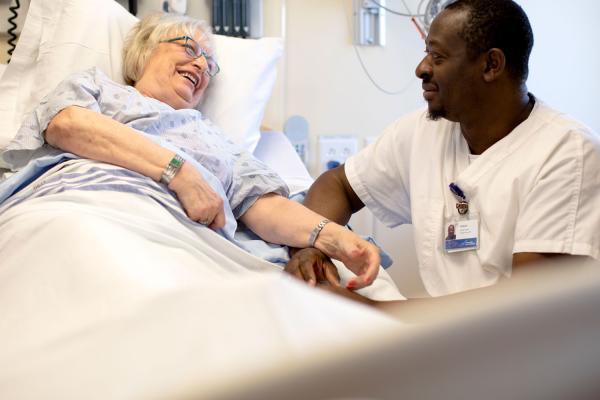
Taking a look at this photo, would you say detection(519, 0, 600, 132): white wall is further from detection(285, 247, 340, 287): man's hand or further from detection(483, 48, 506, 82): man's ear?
detection(285, 247, 340, 287): man's hand

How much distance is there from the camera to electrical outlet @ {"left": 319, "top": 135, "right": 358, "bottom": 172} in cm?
257

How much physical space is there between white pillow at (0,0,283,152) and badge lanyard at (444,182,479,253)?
0.79 m

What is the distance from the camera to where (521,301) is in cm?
30

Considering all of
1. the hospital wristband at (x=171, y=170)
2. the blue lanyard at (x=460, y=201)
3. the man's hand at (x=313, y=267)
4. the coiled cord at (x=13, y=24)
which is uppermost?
the coiled cord at (x=13, y=24)

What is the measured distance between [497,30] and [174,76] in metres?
0.87

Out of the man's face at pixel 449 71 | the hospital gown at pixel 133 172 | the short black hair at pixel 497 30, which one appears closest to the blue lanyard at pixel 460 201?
the man's face at pixel 449 71

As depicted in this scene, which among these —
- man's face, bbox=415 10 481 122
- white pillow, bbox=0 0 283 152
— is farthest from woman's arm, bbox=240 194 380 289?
white pillow, bbox=0 0 283 152

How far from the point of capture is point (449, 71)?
4.96 feet

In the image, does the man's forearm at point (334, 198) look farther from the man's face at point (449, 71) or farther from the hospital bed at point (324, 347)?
the hospital bed at point (324, 347)

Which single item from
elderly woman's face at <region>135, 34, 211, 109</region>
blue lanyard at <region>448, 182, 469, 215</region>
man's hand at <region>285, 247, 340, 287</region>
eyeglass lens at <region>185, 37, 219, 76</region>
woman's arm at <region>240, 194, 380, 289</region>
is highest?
eyeglass lens at <region>185, 37, 219, 76</region>

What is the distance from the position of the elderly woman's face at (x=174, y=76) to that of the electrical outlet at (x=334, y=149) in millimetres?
766

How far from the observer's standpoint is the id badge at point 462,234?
146 centimetres

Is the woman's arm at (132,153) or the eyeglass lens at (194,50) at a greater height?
the eyeglass lens at (194,50)

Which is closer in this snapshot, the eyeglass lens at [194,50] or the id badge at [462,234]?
the id badge at [462,234]
